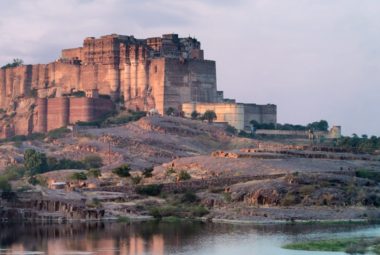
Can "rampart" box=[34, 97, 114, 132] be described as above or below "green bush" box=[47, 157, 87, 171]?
above

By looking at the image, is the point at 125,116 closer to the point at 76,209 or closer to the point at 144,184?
the point at 144,184

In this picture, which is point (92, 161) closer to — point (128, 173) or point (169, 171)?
→ point (128, 173)

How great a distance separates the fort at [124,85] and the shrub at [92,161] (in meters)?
12.2

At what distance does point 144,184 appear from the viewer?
81000 mm

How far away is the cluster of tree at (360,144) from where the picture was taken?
3890 inches

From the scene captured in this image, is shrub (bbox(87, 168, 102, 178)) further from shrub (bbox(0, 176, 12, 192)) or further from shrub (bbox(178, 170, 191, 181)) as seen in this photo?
shrub (bbox(0, 176, 12, 192))

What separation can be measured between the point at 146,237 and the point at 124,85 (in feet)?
172

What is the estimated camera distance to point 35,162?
315 feet

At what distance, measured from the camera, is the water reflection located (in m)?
56.3

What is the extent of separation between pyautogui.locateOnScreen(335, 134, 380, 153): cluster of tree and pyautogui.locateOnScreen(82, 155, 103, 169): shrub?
19.1m

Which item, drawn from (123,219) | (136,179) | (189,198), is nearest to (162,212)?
(123,219)

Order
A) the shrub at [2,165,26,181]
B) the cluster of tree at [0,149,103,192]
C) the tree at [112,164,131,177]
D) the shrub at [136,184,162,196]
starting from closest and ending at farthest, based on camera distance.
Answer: the shrub at [136,184,162,196] → the tree at [112,164,131,177] → the shrub at [2,165,26,181] → the cluster of tree at [0,149,103,192]

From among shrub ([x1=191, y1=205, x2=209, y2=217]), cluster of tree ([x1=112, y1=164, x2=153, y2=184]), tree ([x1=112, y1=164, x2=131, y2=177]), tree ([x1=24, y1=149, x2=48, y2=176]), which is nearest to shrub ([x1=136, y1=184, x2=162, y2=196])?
cluster of tree ([x1=112, y1=164, x2=153, y2=184])

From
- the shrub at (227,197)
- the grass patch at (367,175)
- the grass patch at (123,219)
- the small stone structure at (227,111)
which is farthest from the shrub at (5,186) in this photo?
the small stone structure at (227,111)
